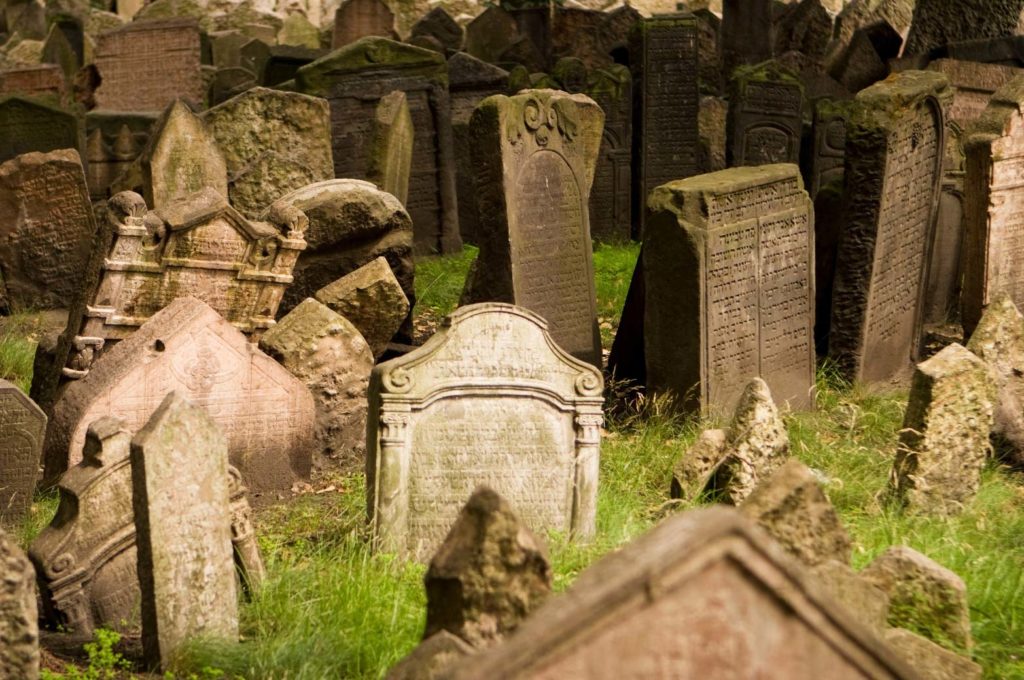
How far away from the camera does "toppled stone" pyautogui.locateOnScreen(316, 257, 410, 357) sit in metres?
8.89

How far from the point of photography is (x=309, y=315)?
8.10 metres

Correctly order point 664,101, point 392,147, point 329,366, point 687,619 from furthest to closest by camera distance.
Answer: point 664,101 < point 392,147 < point 329,366 < point 687,619

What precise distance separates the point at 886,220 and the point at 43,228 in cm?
601

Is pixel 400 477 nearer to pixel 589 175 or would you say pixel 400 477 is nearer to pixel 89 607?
pixel 89 607

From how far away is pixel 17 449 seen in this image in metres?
7.00

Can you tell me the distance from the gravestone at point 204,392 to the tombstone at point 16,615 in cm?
262

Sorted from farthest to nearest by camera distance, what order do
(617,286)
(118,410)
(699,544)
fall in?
(617,286) < (118,410) < (699,544)

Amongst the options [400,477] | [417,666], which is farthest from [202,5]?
[417,666]

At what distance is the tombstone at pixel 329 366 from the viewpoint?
26.2 ft

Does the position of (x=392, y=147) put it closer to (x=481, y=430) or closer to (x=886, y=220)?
(x=886, y=220)

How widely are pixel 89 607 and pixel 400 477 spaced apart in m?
1.32

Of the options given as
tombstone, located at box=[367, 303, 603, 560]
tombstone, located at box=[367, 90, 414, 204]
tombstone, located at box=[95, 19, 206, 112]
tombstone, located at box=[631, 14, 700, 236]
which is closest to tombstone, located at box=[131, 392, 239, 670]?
tombstone, located at box=[367, 303, 603, 560]

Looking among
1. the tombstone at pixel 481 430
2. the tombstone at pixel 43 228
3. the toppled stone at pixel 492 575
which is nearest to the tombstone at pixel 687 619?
the toppled stone at pixel 492 575

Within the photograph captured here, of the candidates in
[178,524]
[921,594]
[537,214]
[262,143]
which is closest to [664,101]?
[262,143]
